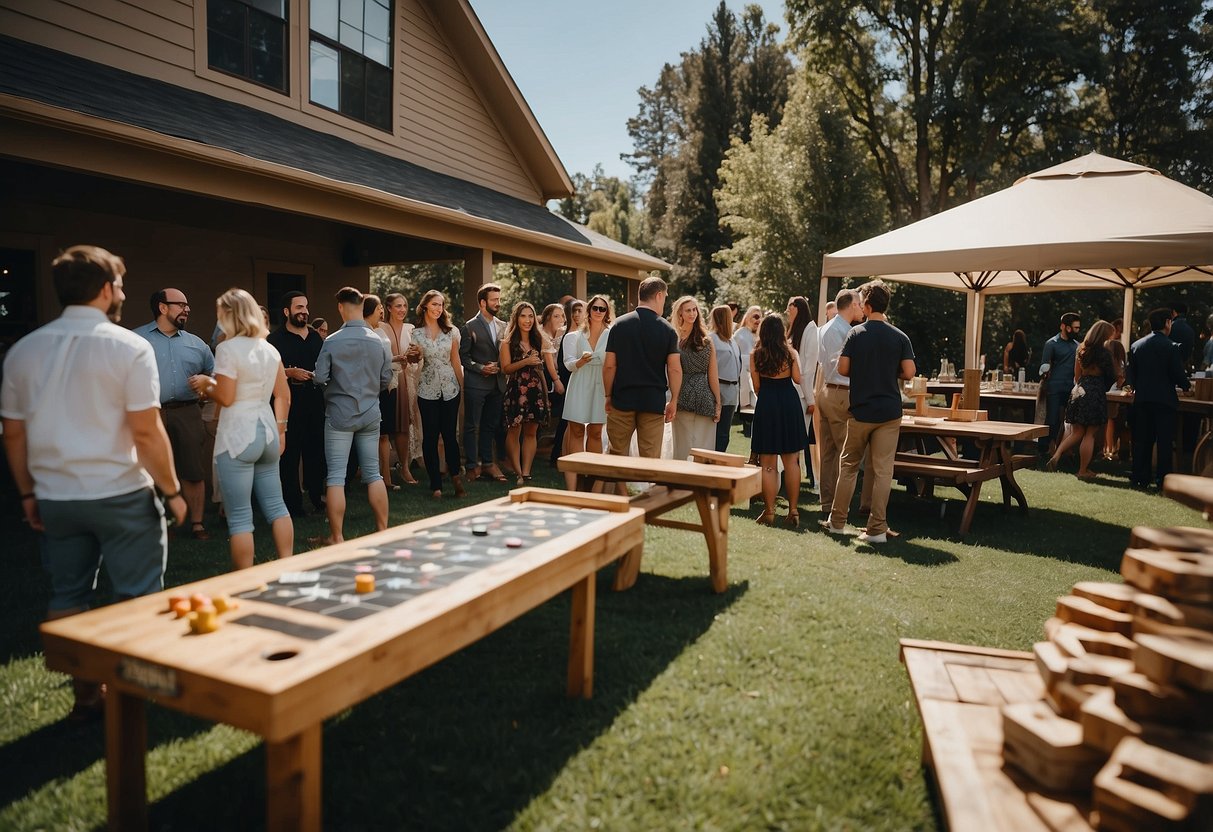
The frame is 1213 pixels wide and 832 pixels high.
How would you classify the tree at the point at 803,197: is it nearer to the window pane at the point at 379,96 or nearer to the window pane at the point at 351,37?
the window pane at the point at 379,96

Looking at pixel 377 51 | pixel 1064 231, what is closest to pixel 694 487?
pixel 1064 231

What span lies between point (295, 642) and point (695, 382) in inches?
236

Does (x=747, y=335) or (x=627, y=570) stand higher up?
(x=747, y=335)

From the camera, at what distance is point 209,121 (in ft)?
25.3

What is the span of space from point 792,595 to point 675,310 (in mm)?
3636

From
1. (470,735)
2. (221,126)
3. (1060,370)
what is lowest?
(470,735)

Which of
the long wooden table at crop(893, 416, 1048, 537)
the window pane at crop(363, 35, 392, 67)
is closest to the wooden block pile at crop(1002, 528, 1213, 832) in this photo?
the long wooden table at crop(893, 416, 1048, 537)

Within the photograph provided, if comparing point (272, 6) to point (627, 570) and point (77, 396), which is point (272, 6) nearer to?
point (77, 396)

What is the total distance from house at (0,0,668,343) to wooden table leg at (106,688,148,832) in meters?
4.95

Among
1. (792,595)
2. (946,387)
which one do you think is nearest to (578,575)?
(792,595)

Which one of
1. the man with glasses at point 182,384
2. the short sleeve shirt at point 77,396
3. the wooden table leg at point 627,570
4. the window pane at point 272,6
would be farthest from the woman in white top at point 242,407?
the window pane at point 272,6

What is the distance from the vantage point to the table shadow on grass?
8.82 feet

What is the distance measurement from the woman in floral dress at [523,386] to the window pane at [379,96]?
488 centimetres

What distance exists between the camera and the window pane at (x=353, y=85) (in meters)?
10.9
